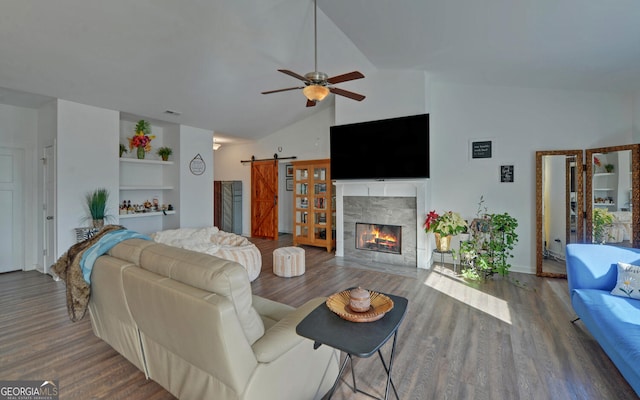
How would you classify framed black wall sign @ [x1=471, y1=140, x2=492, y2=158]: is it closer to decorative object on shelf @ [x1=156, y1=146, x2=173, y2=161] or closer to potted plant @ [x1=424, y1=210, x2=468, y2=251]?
potted plant @ [x1=424, y1=210, x2=468, y2=251]

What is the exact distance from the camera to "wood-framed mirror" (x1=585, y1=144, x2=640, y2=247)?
357cm

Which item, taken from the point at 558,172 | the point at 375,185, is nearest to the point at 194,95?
the point at 375,185

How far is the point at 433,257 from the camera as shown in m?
5.25

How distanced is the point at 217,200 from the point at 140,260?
6844 mm

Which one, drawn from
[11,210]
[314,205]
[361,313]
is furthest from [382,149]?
[11,210]

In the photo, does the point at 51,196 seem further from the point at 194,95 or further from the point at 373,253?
the point at 373,253

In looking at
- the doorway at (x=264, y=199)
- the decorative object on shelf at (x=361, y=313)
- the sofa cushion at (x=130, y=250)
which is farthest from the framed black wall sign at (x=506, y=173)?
the doorway at (x=264, y=199)

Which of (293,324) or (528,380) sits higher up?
(293,324)

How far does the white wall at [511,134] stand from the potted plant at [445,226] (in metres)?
0.51

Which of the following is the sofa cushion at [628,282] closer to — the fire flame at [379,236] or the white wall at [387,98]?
the fire flame at [379,236]

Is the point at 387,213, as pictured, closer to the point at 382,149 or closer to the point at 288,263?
the point at 382,149

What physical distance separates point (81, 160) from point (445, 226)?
18.6 feet
